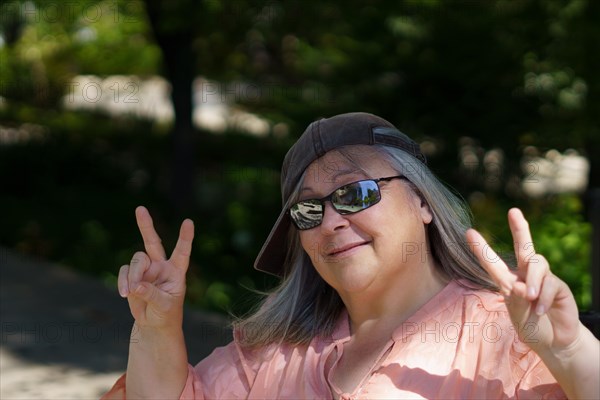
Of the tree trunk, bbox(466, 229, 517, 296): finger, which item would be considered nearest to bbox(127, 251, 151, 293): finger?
bbox(466, 229, 517, 296): finger

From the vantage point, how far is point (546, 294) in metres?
1.96

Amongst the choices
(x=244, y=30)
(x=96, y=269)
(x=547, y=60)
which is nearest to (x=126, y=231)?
(x=96, y=269)

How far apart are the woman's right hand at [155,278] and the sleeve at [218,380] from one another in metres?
0.21

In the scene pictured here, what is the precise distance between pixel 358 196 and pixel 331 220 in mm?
96

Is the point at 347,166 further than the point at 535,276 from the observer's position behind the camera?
Yes

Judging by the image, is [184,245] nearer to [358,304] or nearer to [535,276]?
[358,304]

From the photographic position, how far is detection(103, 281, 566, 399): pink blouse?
2270 mm

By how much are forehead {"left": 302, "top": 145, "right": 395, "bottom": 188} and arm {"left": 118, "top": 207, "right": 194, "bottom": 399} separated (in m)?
0.37

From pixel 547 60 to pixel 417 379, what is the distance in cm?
505

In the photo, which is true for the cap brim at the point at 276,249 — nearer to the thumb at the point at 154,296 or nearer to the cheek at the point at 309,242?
the cheek at the point at 309,242

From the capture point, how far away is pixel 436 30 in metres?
7.35

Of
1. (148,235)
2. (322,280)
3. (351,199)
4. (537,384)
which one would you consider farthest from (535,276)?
(148,235)

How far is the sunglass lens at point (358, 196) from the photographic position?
8.12 feet

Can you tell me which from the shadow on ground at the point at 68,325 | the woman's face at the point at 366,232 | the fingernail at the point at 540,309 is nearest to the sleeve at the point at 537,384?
the fingernail at the point at 540,309
